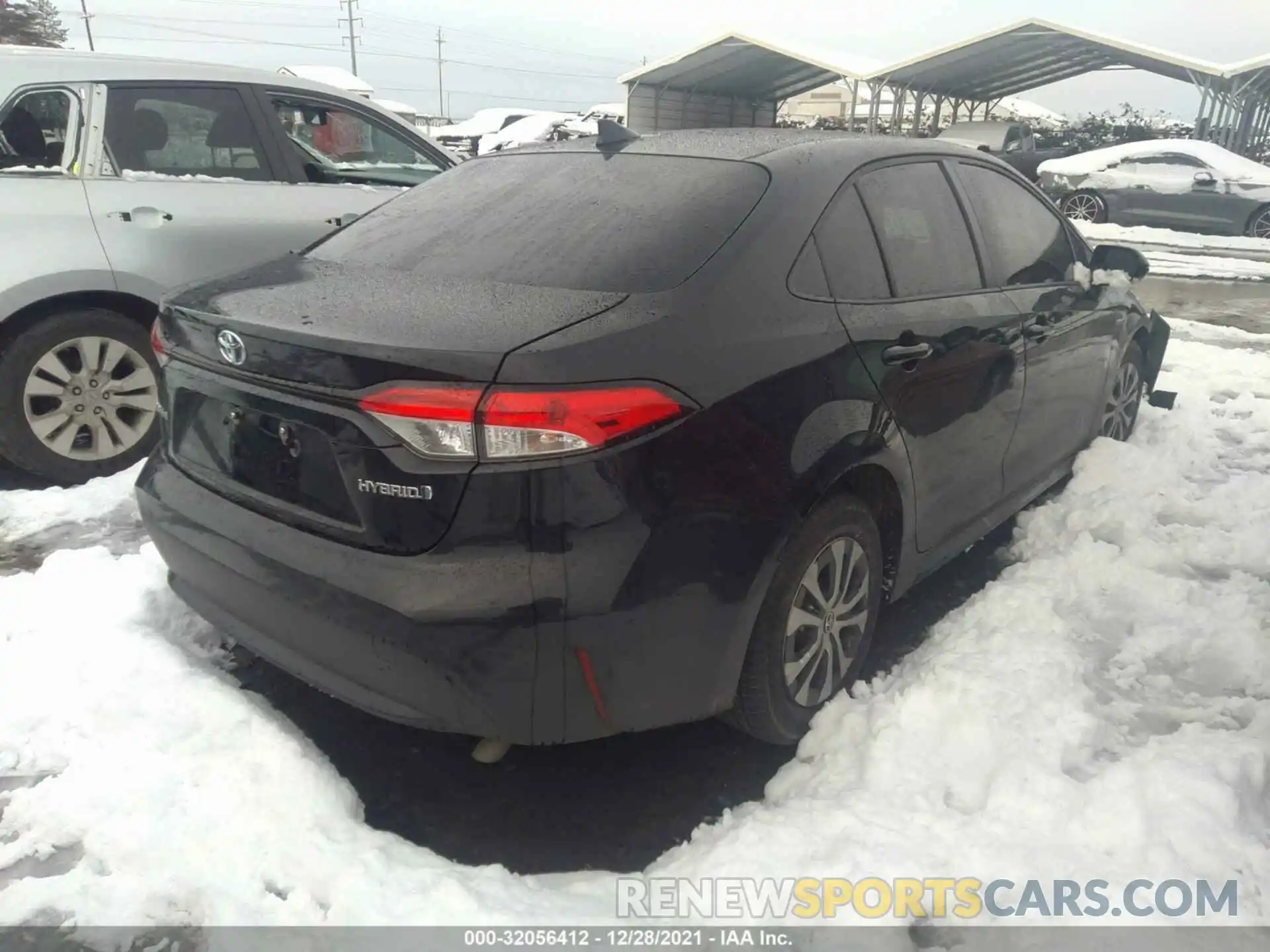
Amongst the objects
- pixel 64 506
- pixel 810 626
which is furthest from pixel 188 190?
pixel 810 626

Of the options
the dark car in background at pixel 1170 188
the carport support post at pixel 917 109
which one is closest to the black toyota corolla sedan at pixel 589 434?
the dark car in background at pixel 1170 188

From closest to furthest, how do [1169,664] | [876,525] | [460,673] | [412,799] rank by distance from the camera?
1. [460,673]
2. [412,799]
3. [876,525]
4. [1169,664]

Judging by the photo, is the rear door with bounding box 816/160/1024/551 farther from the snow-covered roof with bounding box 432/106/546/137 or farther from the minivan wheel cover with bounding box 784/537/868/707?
the snow-covered roof with bounding box 432/106/546/137

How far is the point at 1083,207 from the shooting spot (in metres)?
17.7

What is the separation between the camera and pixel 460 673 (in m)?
2.05

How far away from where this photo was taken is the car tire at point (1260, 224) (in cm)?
1627

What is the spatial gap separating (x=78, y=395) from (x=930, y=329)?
144 inches

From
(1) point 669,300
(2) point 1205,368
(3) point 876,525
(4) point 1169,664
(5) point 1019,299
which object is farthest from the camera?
(2) point 1205,368

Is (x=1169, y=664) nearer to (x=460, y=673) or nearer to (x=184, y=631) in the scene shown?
(x=460, y=673)

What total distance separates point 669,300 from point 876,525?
1.04 m

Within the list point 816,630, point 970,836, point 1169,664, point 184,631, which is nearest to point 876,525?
point 816,630

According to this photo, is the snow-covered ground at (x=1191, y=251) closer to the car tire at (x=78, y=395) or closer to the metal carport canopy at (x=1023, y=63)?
the metal carport canopy at (x=1023, y=63)

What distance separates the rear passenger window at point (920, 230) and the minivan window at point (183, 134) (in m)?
3.29

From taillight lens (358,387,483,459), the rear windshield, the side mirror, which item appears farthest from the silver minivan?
the side mirror
